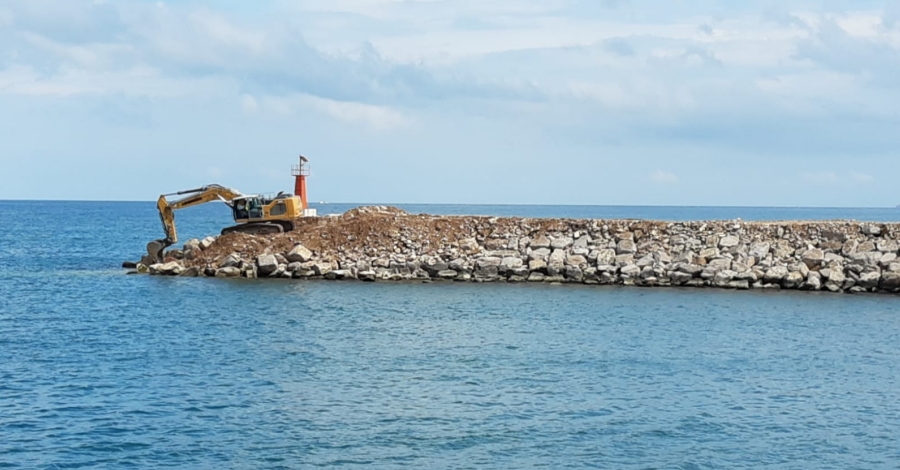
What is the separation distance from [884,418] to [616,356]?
658cm

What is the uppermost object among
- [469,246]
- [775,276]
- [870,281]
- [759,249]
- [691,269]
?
[469,246]

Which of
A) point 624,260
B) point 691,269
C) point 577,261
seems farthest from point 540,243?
point 691,269

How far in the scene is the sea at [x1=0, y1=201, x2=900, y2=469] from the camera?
15961mm

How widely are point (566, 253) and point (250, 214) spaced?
13421 mm

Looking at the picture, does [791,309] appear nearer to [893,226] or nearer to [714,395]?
[893,226]

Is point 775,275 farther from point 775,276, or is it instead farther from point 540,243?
point 540,243

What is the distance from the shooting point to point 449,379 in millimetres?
21000

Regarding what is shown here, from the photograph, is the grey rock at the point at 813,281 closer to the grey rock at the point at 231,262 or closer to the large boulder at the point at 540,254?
the large boulder at the point at 540,254

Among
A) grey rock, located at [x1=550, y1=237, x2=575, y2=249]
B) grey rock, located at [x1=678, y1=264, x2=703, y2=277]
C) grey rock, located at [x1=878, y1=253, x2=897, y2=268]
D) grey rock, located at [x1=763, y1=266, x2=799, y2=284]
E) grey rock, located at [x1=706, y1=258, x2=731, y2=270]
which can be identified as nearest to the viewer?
grey rock, located at [x1=763, y1=266, x2=799, y2=284]

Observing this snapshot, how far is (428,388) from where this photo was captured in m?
20.1

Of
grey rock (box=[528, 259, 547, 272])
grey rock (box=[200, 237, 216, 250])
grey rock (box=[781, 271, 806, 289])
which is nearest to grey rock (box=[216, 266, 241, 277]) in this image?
grey rock (box=[200, 237, 216, 250])

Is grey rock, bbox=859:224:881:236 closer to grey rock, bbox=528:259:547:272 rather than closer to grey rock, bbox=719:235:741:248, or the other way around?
grey rock, bbox=719:235:741:248

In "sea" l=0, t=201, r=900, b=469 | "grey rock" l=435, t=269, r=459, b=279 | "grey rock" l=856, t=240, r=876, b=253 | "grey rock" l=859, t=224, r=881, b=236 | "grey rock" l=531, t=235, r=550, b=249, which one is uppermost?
"grey rock" l=859, t=224, r=881, b=236

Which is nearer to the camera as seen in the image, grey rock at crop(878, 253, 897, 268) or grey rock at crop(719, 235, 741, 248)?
grey rock at crop(878, 253, 897, 268)
